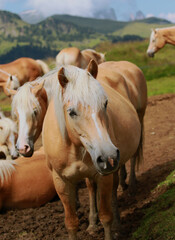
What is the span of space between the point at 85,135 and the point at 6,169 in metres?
2.41

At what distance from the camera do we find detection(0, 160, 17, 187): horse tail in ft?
13.6

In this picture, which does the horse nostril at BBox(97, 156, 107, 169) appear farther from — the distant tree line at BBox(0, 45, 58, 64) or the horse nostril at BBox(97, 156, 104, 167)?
the distant tree line at BBox(0, 45, 58, 64)

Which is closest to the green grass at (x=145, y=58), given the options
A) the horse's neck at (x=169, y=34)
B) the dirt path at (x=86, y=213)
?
the horse's neck at (x=169, y=34)

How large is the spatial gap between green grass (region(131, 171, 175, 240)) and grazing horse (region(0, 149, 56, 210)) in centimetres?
154

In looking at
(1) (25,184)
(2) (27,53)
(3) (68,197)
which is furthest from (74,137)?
(2) (27,53)

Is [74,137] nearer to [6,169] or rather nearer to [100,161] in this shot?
[100,161]

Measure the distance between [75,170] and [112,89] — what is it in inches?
55.4

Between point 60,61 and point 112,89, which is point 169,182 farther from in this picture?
point 60,61

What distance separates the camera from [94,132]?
215 cm

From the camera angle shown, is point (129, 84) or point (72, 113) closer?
point (72, 113)

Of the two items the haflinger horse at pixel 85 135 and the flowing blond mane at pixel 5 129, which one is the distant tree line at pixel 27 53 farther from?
the haflinger horse at pixel 85 135

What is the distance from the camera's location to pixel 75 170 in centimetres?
266

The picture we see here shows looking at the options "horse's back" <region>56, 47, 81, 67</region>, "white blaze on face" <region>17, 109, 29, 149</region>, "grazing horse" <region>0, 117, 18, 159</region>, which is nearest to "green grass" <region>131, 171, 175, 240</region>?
"white blaze on face" <region>17, 109, 29, 149</region>

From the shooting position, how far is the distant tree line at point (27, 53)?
144137 mm
